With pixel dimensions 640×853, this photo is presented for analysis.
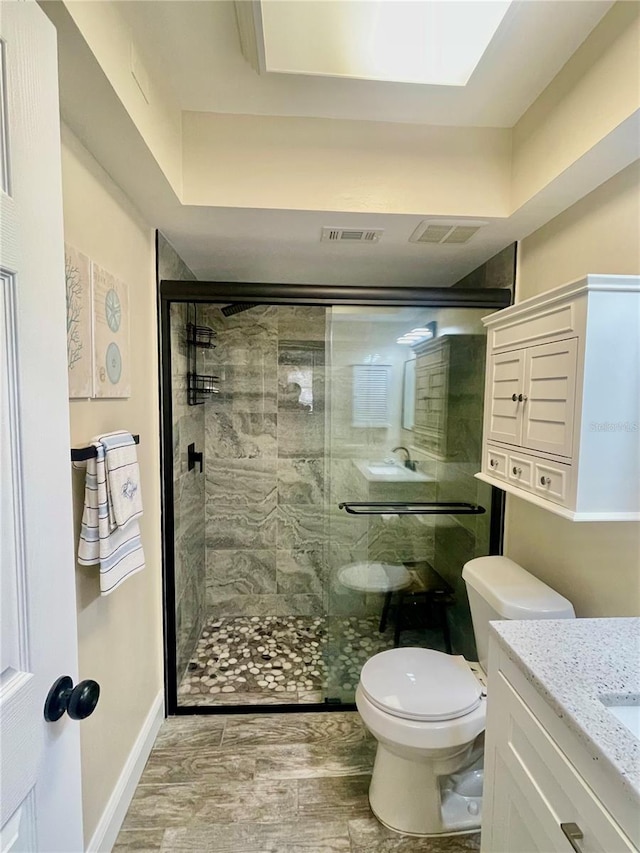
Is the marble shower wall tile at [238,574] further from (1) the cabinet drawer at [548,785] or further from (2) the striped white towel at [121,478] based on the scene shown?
(1) the cabinet drawer at [548,785]

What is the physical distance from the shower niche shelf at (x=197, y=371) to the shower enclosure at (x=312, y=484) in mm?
17

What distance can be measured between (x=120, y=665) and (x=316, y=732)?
3.20 ft

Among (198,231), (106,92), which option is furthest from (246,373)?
(106,92)

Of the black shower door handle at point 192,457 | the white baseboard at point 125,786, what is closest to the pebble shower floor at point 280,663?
the white baseboard at point 125,786

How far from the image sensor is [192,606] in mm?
2432

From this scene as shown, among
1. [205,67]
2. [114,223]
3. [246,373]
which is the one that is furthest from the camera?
[246,373]

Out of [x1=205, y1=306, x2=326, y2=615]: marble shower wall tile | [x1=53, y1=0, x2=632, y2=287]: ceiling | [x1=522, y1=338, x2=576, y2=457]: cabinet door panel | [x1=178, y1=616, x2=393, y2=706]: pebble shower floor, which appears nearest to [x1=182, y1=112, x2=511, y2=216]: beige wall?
[x1=53, y1=0, x2=632, y2=287]: ceiling

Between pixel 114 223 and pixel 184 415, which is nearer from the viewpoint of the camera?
pixel 114 223

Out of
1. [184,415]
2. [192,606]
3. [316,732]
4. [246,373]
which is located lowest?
[316,732]

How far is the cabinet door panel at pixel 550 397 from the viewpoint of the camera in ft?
3.76

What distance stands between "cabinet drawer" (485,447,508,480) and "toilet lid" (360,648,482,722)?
0.77m

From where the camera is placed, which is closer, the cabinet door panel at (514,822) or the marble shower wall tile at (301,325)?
the cabinet door panel at (514,822)

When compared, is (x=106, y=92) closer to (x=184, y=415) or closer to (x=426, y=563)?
(x=184, y=415)

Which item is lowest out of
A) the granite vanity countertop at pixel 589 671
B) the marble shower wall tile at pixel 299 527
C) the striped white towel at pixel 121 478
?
the marble shower wall tile at pixel 299 527
